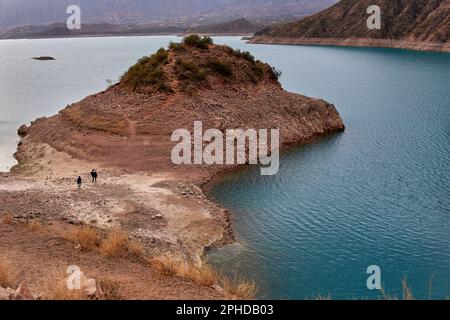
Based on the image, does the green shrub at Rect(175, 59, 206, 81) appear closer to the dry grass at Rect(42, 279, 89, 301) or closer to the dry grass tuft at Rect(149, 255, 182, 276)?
the dry grass tuft at Rect(149, 255, 182, 276)

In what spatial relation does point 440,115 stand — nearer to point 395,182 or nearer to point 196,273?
point 395,182

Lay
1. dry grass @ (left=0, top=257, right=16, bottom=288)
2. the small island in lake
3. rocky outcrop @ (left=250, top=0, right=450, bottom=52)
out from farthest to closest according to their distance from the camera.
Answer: rocky outcrop @ (left=250, top=0, right=450, bottom=52)
the small island in lake
dry grass @ (left=0, top=257, right=16, bottom=288)

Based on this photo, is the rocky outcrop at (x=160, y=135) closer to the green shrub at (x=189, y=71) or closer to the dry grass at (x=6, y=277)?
the green shrub at (x=189, y=71)

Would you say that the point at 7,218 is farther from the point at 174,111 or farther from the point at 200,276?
the point at 174,111

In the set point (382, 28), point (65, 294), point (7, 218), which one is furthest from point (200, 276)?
point (382, 28)

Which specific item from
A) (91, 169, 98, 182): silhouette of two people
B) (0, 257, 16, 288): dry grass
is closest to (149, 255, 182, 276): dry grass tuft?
(0, 257, 16, 288): dry grass
